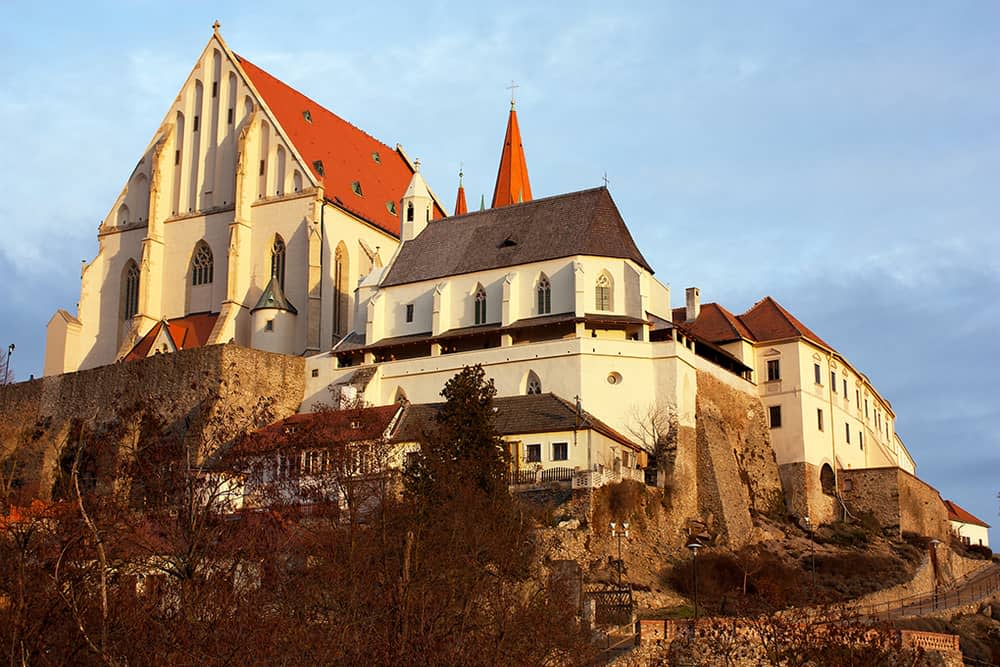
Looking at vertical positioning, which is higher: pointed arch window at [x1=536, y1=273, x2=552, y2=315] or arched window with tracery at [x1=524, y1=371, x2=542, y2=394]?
pointed arch window at [x1=536, y1=273, x2=552, y2=315]

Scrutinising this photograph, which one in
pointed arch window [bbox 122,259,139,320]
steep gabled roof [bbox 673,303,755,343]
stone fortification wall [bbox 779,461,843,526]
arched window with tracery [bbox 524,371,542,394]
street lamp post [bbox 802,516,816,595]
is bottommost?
street lamp post [bbox 802,516,816,595]

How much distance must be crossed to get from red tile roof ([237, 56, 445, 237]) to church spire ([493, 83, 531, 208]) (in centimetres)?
512

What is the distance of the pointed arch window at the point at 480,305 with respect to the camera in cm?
6456

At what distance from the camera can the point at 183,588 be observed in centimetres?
3256

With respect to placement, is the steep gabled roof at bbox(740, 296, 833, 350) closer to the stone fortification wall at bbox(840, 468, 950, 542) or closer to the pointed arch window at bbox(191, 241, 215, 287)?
the stone fortification wall at bbox(840, 468, 950, 542)

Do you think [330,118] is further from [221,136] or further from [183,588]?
[183,588]

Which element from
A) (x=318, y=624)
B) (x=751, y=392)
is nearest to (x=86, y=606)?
(x=318, y=624)

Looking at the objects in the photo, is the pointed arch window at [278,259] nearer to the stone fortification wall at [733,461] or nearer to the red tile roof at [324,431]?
the red tile roof at [324,431]

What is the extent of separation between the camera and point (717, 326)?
6800 centimetres

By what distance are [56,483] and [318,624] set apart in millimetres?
33104

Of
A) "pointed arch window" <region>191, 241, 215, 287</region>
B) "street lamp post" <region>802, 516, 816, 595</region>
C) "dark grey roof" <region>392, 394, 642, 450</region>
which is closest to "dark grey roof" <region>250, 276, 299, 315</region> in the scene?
"pointed arch window" <region>191, 241, 215, 287</region>

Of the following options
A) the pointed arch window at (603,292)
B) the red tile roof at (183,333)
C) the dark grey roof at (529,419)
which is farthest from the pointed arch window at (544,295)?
the red tile roof at (183,333)

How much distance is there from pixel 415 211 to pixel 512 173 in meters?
20.7

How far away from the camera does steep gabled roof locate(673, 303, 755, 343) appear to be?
2643 inches
